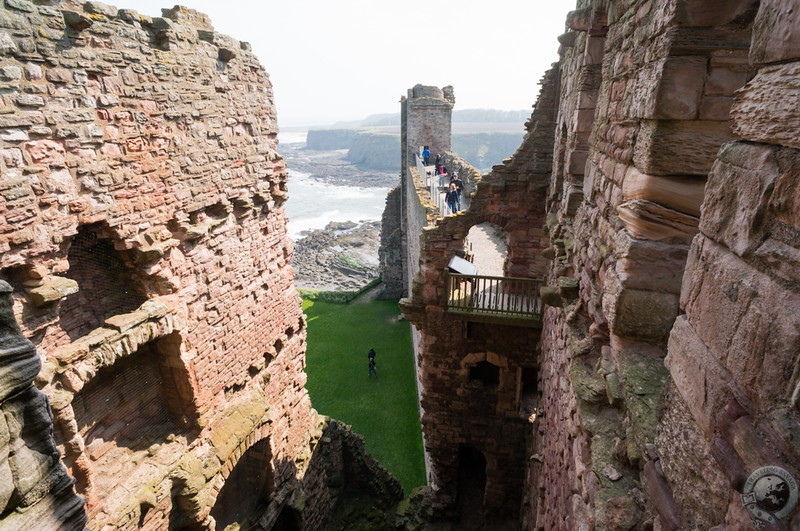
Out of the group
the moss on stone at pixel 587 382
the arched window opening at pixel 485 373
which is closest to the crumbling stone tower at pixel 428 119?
the arched window opening at pixel 485 373

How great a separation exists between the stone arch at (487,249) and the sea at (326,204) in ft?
108

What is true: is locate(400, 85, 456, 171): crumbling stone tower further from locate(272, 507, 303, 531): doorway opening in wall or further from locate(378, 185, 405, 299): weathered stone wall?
locate(272, 507, 303, 531): doorway opening in wall

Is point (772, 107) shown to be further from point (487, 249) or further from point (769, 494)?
point (487, 249)

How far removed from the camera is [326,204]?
68250 millimetres

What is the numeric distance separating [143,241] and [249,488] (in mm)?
5056

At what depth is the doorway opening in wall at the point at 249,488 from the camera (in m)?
7.79

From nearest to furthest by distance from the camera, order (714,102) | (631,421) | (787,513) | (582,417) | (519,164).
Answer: (787,513)
(714,102)
(631,421)
(582,417)
(519,164)

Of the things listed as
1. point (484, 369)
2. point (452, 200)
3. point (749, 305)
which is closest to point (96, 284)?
point (749, 305)

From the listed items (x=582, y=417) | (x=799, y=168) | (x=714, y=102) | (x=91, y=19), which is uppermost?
(x=91, y=19)

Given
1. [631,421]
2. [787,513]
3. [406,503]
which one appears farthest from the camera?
[406,503]

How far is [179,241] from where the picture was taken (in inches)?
230

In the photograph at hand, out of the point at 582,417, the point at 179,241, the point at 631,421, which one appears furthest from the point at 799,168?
the point at 179,241

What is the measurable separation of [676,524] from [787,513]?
66cm

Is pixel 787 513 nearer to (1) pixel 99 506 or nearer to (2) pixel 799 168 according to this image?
(2) pixel 799 168
